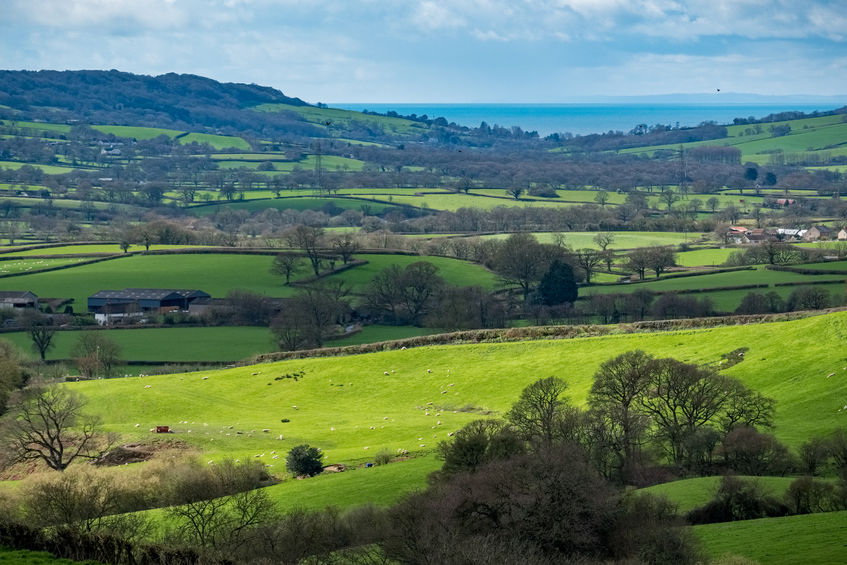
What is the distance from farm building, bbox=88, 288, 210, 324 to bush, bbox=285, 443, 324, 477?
6095 centimetres

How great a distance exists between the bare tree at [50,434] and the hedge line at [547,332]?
20127mm

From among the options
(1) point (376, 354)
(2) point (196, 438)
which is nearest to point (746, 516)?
(2) point (196, 438)

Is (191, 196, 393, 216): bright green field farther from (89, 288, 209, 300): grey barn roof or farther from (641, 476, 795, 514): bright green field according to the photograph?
(641, 476, 795, 514): bright green field

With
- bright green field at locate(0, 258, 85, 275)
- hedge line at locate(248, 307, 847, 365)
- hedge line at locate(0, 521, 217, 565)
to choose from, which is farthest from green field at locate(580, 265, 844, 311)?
hedge line at locate(0, 521, 217, 565)

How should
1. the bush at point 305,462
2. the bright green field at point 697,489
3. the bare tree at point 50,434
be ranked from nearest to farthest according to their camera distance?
the bright green field at point 697,489 → the bush at point 305,462 → the bare tree at point 50,434

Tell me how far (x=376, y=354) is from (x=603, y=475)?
29524mm

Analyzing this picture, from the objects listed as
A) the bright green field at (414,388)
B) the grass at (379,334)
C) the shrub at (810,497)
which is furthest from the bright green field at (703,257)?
the shrub at (810,497)

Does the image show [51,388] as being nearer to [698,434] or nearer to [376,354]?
[376,354]

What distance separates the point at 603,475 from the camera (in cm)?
3828

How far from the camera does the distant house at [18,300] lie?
102 meters

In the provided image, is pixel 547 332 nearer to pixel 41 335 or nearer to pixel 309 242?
pixel 41 335

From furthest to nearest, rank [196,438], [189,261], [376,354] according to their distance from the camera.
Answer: [189,261] < [376,354] < [196,438]

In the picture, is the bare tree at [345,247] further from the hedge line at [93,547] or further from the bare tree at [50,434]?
the hedge line at [93,547]

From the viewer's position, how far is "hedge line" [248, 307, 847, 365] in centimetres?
6381
